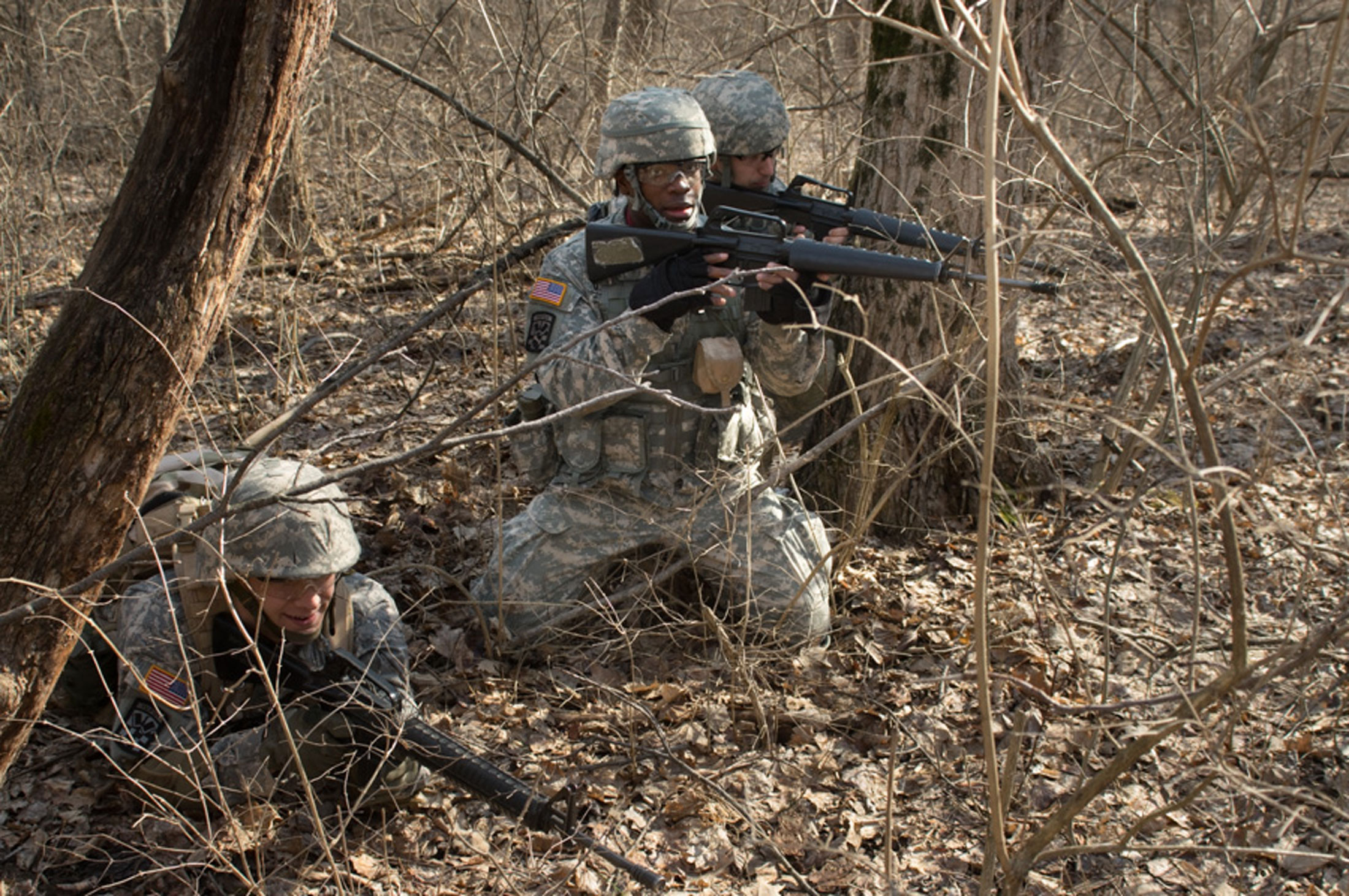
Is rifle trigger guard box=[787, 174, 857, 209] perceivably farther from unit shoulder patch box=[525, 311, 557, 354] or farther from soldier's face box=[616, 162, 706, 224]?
unit shoulder patch box=[525, 311, 557, 354]

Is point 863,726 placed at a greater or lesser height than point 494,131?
lesser

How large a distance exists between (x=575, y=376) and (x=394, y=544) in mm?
1101

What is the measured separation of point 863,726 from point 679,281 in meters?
1.50

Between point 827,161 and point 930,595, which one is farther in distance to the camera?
point 827,161

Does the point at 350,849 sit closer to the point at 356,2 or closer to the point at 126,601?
the point at 126,601

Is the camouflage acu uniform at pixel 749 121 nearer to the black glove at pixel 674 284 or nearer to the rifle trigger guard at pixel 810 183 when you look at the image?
the rifle trigger guard at pixel 810 183

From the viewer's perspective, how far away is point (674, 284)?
11.3 feet

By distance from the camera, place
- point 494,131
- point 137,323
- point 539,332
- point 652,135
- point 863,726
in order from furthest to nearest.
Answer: point 494,131 → point 539,332 → point 652,135 → point 863,726 → point 137,323

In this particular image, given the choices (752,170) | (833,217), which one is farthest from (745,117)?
(833,217)

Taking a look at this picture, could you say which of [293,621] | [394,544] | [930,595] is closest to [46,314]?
[394,544]

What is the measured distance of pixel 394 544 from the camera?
419 centimetres

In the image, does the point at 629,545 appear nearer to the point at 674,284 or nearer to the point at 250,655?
the point at 674,284

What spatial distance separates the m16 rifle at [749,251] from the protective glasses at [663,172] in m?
0.18

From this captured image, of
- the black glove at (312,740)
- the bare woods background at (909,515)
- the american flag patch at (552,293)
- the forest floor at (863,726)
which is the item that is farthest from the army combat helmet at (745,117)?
the black glove at (312,740)
